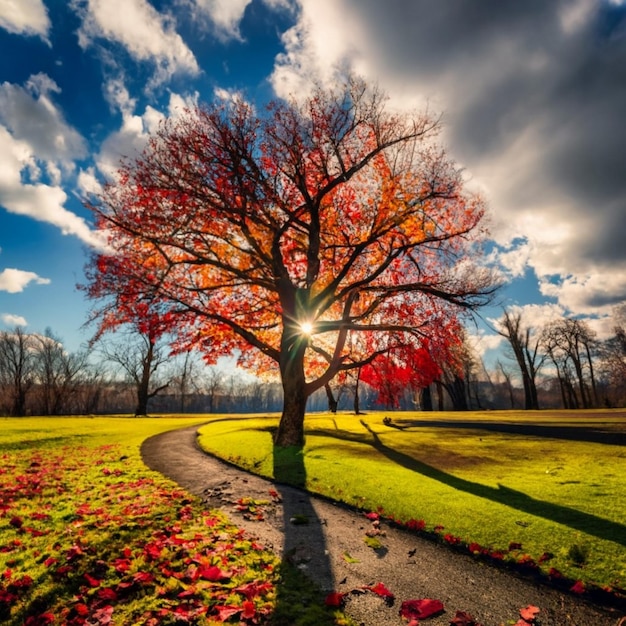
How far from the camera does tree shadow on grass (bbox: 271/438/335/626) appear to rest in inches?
142

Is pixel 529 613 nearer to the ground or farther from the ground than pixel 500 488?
nearer to the ground

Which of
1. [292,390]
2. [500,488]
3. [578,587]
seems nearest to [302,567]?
[578,587]

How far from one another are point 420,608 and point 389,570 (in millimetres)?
1072

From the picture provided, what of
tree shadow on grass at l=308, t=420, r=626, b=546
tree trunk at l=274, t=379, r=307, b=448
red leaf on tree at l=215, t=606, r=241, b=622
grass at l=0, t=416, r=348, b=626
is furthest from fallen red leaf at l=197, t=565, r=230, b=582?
tree trunk at l=274, t=379, r=307, b=448

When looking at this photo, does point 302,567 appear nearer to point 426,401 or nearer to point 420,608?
point 420,608

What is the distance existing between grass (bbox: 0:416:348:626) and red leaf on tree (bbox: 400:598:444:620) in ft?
2.27

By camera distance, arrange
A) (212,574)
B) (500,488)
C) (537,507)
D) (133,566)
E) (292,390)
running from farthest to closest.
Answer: (292,390)
(500,488)
(537,507)
(133,566)
(212,574)

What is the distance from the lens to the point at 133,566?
4453 mm

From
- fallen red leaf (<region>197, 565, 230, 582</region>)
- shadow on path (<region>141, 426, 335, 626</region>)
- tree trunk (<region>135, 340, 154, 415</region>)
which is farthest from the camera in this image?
tree trunk (<region>135, 340, 154, 415</region>)

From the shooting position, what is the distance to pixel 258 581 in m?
4.21

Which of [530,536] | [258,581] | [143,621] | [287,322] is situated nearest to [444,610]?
[258,581]

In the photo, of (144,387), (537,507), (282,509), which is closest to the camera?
(537,507)

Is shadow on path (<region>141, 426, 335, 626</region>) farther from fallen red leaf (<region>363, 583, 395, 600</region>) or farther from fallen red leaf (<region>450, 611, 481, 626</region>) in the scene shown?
fallen red leaf (<region>450, 611, 481, 626</region>)

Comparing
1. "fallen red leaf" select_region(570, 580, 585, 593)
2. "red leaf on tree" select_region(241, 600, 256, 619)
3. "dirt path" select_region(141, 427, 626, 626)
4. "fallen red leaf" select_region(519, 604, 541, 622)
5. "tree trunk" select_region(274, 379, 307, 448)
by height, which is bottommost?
"dirt path" select_region(141, 427, 626, 626)
